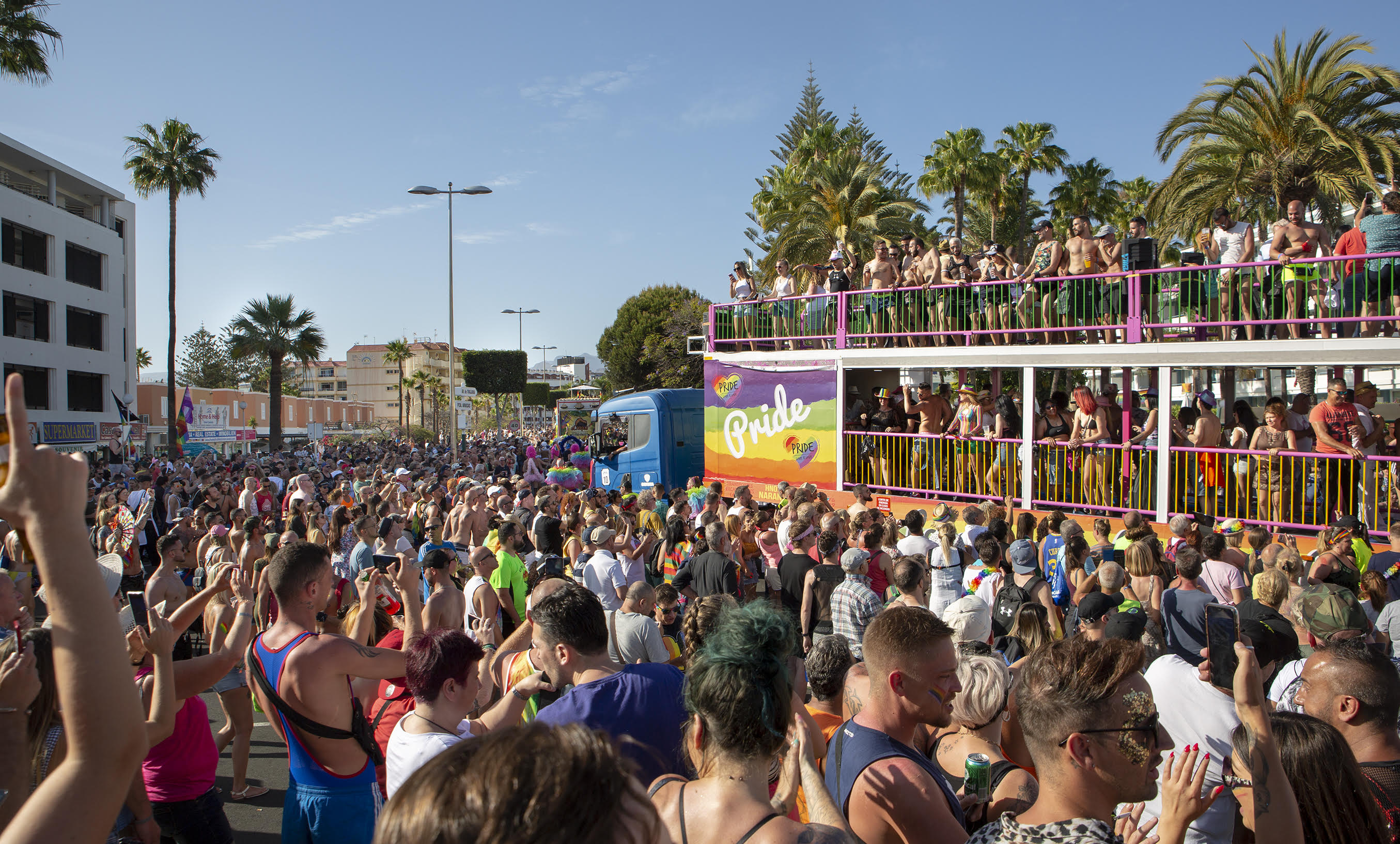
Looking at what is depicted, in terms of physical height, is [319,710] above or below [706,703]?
below

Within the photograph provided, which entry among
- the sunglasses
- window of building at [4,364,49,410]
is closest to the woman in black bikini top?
the sunglasses

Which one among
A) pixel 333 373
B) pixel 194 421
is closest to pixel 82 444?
pixel 194 421

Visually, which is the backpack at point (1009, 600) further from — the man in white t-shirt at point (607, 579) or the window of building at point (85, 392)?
the window of building at point (85, 392)

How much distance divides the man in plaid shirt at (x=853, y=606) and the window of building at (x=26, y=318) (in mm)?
34895

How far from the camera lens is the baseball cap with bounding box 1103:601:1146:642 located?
14.0 ft

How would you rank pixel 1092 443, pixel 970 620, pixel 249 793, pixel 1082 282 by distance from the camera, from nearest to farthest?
pixel 970 620 < pixel 249 793 < pixel 1092 443 < pixel 1082 282

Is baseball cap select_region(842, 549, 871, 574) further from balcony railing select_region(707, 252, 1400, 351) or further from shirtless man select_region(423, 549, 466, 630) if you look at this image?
balcony railing select_region(707, 252, 1400, 351)

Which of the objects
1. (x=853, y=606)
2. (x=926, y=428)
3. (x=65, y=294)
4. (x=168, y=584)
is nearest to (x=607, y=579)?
(x=853, y=606)

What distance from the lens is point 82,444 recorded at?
1291 inches

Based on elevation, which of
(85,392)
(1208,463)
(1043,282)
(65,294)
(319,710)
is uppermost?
(65,294)

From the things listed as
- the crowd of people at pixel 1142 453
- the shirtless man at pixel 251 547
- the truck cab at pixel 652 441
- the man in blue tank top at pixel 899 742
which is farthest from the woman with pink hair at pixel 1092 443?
the shirtless man at pixel 251 547

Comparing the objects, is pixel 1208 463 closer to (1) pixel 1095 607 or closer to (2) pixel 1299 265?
(2) pixel 1299 265

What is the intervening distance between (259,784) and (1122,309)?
11.4 m

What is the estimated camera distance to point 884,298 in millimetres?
14211
